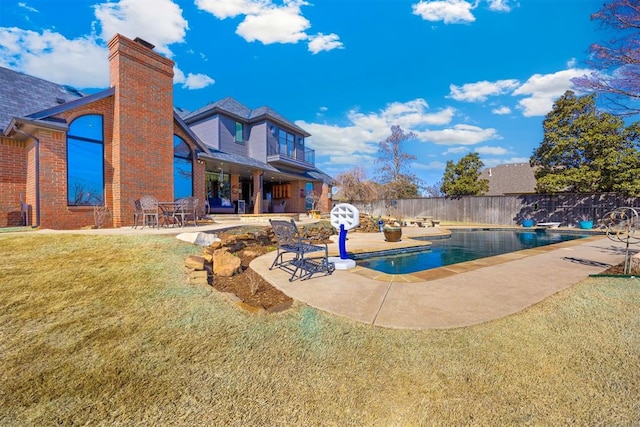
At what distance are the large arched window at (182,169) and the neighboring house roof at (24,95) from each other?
15.5 feet

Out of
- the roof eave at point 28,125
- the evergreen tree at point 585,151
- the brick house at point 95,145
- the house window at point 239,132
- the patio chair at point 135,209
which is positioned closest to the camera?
the roof eave at point 28,125

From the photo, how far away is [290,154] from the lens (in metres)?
20.7

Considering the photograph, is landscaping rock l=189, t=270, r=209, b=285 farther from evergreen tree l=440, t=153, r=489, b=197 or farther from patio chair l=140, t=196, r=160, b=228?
evergreen tree l=440, t=153, r=489, b=197

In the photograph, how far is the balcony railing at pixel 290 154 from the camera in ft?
60.6

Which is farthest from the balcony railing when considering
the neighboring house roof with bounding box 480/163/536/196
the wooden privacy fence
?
the neighboring house roof with bounding box 480/163/536/196

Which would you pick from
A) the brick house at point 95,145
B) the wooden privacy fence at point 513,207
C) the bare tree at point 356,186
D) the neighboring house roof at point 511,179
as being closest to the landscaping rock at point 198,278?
the brick house at point 95,145

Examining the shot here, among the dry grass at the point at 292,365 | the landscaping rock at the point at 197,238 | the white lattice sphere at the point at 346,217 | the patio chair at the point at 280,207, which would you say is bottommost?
the dry grass at the point at 292,365

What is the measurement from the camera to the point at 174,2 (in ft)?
32.5

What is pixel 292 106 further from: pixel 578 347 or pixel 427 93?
pixel 578 347

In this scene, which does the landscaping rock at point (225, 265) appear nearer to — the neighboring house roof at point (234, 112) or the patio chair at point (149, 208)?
the patio chair at point (149, 208)

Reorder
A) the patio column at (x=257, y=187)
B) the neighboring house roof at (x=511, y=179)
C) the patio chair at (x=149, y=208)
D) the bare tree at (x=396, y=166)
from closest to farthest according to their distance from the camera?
the patio chair at (x=149, y=208), the patio column at (x=257, y=187), the bare tree at (x=396, y=166), the neighboring house roof at (x=511, y=179)

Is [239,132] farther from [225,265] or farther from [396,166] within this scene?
[396,166]

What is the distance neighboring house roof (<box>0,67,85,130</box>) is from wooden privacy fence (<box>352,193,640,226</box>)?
21623 millimetres

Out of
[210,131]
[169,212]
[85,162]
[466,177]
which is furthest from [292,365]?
[466,177]
